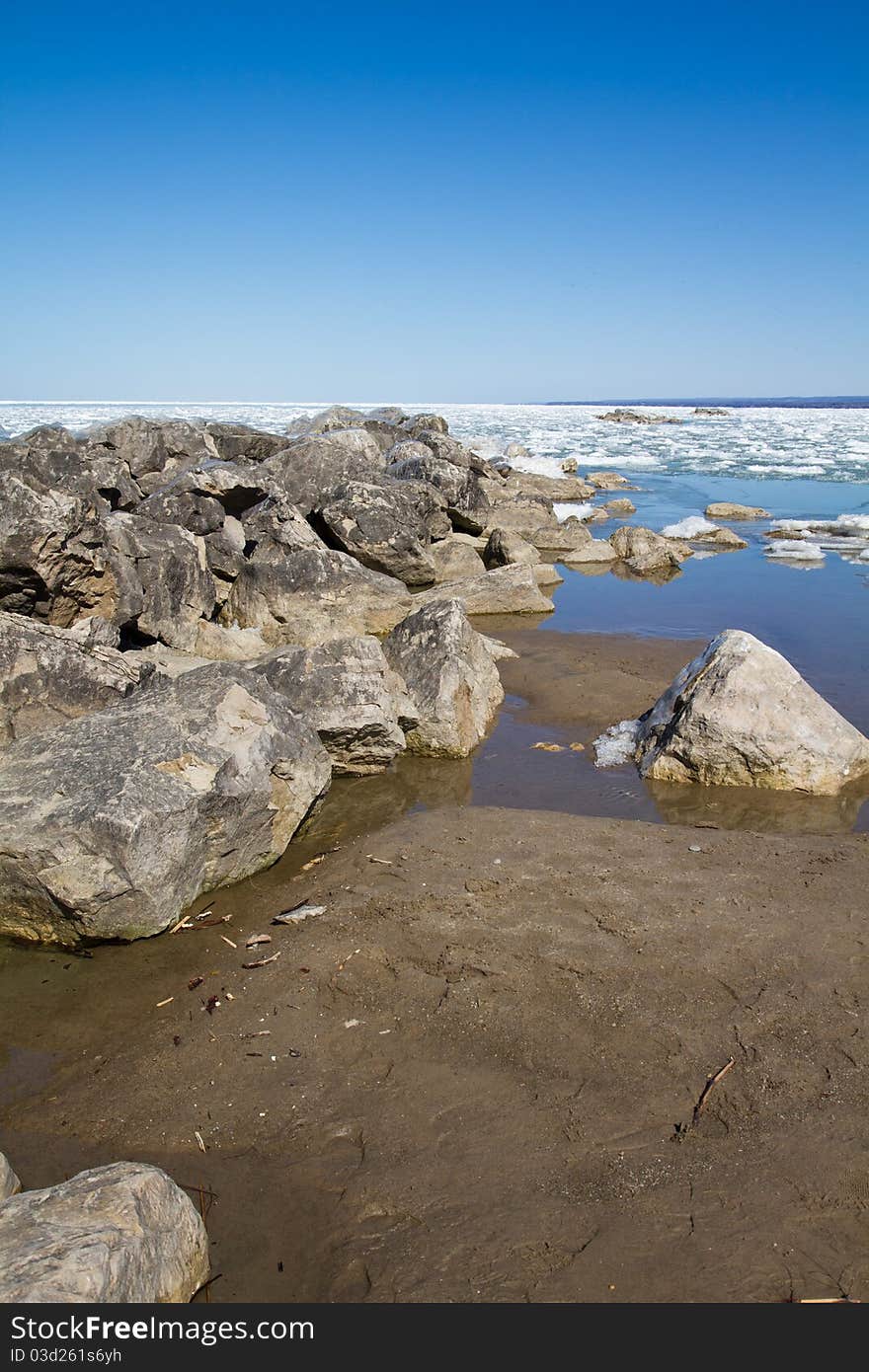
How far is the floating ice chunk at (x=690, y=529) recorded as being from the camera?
17.7 m

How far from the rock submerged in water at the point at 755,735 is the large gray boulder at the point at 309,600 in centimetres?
438

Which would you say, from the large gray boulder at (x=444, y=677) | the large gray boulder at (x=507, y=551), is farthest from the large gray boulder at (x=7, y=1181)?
the large gray boulder at (x=507, y=551)

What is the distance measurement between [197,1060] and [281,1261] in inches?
39.2

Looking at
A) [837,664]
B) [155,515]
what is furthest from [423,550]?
[837,664]

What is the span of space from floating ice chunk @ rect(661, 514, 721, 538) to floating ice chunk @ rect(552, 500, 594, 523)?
7.67 ft

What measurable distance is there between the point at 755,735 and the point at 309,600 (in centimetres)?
525

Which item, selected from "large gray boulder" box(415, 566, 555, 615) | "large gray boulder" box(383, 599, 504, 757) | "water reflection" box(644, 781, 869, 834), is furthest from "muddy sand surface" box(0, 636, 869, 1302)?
"large gray boulder" box(415, 566, 555, 615)

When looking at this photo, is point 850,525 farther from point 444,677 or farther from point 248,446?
point 444,677

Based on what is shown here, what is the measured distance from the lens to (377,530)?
36.9 feet

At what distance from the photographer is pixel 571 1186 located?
2.68 metres

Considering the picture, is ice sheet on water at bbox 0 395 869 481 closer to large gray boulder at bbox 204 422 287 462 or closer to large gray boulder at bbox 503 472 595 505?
large gray boulder at bbox 503 472 595 505

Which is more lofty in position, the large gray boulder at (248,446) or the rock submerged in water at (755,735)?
the large gray boulder at (248,446)

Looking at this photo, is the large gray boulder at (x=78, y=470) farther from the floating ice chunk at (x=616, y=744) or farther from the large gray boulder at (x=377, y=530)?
the floating ice chunk at (x=616, y=744)
